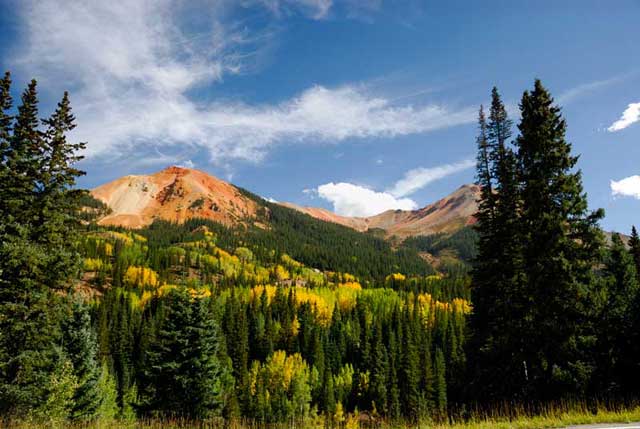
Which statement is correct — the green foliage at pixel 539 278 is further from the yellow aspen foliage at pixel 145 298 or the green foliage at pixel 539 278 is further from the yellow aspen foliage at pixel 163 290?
the yellow aspen foliage at pixel 163 290

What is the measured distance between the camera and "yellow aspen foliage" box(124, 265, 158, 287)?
553 feet

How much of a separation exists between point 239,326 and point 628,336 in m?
76.9

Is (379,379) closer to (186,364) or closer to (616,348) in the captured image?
(186,364)

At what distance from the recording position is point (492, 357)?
74.1 ft

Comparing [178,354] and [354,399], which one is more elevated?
[178,354]

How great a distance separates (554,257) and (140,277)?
180 metres

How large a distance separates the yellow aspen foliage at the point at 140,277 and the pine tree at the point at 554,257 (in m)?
167

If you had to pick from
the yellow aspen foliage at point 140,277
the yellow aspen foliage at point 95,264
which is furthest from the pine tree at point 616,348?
the yellow aspen foliage at point 95,264

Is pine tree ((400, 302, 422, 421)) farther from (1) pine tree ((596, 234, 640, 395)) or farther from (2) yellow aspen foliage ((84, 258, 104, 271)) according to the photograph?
(2) yellow aspen foliage ((84, 258, 104, 271))

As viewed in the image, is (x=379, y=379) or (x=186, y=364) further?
(x=379, y=379)

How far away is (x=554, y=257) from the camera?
19453mm

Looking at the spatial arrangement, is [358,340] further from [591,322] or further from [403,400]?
[591,322]

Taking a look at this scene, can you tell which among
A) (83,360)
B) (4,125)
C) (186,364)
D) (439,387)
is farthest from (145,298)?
(4,125)

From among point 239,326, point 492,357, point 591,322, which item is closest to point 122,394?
point 239,326
